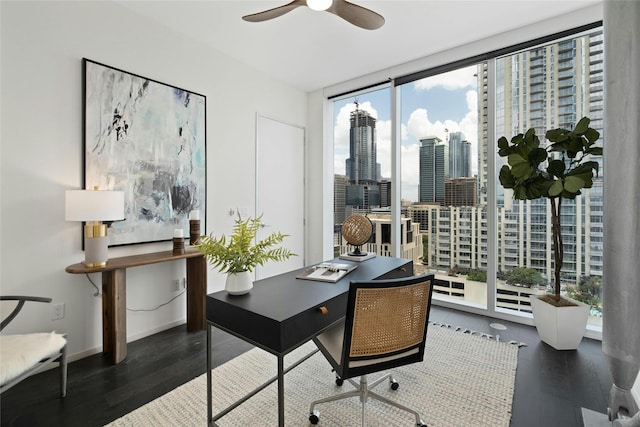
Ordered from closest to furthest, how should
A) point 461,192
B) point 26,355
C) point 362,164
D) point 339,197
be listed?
point 26,355, point 461,192, point 362,164, point 339,197

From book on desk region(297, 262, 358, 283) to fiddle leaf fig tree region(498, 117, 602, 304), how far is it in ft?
5.27

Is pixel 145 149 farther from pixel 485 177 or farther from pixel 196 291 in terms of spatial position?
pixel 485 177

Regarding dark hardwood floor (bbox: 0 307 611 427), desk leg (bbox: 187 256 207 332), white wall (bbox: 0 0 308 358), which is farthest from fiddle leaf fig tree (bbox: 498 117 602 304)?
white wall (bbox: 0 0 308 358)

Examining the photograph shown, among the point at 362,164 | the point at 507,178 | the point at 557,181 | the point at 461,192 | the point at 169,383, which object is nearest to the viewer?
the point at 169,383

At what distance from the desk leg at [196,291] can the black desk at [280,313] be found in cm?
126

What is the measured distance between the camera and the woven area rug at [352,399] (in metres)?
1.59

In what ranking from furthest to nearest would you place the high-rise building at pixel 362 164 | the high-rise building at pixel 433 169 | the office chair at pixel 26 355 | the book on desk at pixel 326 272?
1. the high-rise building at pixel 362 164
2. the high-rise building at pixel 433 169
3. the book on desk at pixel 326 272
4. the office chair at pixel 26 355

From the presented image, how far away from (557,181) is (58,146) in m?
3.74

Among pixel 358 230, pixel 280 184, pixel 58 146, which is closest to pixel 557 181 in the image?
pixel 358 230

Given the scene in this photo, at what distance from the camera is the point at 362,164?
163 inches

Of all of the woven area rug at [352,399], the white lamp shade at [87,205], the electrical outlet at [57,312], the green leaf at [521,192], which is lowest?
the woven area rug at [352,399]

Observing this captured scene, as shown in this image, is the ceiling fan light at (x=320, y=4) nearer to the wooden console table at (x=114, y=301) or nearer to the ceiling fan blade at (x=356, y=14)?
the ceiling fan blade at (x=356, y=14)

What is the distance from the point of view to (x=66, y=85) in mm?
2189

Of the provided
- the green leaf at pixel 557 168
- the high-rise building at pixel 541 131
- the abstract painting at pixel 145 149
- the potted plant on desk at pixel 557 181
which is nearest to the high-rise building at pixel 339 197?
the high-rise building at pixel 541 131
